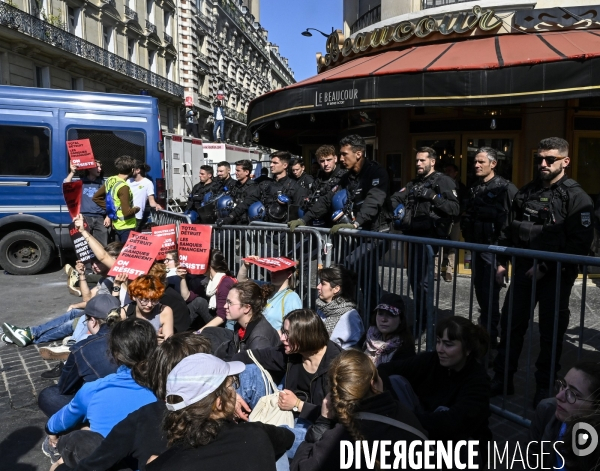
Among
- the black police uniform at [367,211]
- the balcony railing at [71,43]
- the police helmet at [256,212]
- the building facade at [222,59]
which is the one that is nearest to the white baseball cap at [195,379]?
the black police uniform at [367,211]

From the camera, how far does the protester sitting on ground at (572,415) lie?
2.24 metres

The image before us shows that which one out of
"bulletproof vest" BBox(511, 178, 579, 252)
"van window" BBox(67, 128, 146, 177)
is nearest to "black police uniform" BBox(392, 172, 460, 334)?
"bulletproof vest" BBox(511, 178, 579, 252)

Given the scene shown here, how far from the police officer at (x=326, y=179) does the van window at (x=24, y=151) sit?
18.2 ft

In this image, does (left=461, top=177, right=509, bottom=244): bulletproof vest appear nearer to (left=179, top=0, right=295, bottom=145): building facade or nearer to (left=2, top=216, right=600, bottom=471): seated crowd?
(left=2, top=216, right=600, bottom=471): seated crowd

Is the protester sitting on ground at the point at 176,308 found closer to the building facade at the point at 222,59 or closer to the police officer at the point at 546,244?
the police officer at the point at 546,244

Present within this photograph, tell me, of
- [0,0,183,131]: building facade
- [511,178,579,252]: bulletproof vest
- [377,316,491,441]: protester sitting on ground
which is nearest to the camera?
[377,316,491,441]: protester sitting on ground

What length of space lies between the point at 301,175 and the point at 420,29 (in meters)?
3.01

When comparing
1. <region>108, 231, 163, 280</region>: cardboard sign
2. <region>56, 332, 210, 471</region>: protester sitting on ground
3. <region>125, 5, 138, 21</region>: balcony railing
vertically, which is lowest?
<region>56, 332, 210, 471</region>: protester sitting on ground

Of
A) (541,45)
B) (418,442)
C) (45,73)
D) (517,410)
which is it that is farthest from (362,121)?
(45,73)

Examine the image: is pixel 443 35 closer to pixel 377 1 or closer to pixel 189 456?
pixel 377 1

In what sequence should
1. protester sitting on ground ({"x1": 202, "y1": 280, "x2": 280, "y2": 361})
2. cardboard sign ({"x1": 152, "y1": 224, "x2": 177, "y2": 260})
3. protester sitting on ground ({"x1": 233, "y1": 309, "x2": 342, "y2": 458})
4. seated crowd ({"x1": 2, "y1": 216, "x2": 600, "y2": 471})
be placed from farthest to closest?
cardboard sign ({"x1": 152, "y1": 224, "x2": 177, "y2": 260}) → protester sitting on ground ({"x1": 202, "y1": 280, "x2": 280, "y2": 361}) → protester sitting on ground ({"x1": 233, "y1": 309, "x2": 342, "y2": 458}) → seated crowd ({"x1": 2, "y1": 216, "x2": 600, "y2": 471})

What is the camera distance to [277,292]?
5012 millimetres

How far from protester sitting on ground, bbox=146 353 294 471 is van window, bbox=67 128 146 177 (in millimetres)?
8126

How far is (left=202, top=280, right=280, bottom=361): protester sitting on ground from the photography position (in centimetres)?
427
